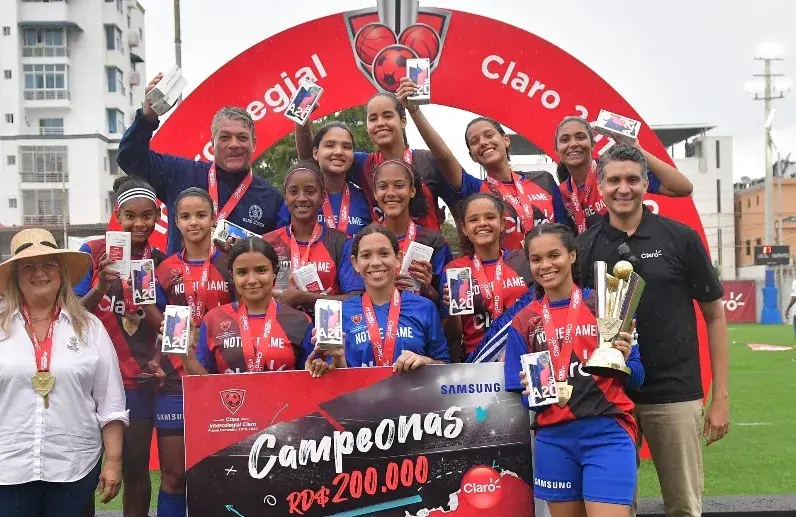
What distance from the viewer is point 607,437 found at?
3.63m

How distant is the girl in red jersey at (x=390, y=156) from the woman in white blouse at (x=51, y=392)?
2.14 metres

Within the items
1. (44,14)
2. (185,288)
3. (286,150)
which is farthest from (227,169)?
(44,14)

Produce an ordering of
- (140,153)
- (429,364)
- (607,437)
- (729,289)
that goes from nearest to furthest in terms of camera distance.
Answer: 1. (607,437)
2. (429,364)
3. (140,153)
4. (729,289)

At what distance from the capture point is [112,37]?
63.8 m

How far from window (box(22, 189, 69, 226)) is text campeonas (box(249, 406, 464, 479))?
56211mm

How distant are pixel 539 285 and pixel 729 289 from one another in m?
30.7

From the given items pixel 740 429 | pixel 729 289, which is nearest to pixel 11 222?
pixel 729 289

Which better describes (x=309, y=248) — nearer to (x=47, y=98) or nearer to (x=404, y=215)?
(x=404, y=215)

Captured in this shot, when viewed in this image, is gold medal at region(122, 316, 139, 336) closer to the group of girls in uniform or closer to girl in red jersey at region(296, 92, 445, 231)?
the group of girls in uniform

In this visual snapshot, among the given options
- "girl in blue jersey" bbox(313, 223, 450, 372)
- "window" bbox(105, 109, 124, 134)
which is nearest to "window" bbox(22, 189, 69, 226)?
"window" bbox(105, 109, 124, 134)

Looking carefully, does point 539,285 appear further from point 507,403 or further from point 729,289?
point 729,289

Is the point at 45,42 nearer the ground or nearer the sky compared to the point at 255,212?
nearer the sky

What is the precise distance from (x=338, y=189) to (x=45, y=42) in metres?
64.0

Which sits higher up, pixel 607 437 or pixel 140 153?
pixel 140 153
